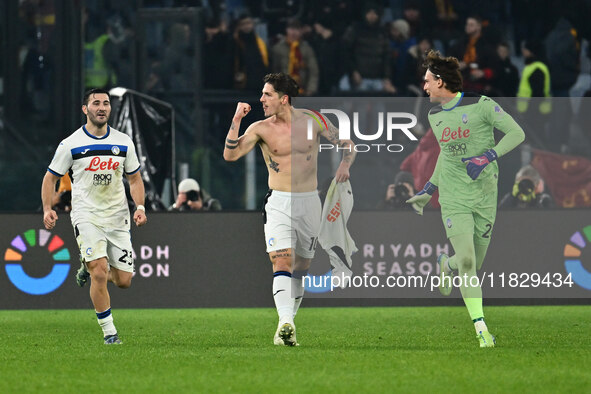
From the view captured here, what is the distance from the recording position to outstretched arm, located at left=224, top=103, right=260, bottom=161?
9711 millimetres

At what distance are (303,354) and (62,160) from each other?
2607mm

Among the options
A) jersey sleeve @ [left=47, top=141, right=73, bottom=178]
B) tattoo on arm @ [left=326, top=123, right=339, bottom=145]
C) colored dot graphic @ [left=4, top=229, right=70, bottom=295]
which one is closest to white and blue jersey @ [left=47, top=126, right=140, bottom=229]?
jersey sleeve @ [left=47, top=141, right=73, bottom=178]

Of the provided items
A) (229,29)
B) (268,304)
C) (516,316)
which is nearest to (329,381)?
(516,316)

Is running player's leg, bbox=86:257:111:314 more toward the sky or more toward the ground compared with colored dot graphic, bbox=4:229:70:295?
more toward the sky

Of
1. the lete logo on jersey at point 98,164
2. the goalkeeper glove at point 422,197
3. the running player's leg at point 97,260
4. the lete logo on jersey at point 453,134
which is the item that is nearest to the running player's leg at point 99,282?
the running player's leg at point 97,260

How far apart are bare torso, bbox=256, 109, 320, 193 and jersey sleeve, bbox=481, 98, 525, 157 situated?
143cm

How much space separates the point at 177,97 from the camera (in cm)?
1753

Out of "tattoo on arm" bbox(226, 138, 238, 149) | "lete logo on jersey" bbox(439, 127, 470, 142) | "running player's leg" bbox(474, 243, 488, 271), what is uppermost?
"lete logo on jersey" bbox(439, 127, 470, 142)

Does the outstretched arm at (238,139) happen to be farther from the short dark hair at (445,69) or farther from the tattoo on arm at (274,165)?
the short dark hair at (445,69)

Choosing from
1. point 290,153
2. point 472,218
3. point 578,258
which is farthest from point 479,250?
point 578,258

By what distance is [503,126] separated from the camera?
9688mm

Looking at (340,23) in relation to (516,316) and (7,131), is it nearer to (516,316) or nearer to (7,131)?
(7,131)

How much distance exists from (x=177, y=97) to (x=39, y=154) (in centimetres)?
205

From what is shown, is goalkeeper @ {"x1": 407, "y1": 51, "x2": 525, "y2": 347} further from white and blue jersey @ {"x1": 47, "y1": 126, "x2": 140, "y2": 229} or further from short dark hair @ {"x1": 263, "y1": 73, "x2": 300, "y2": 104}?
white and blue jersey @ {"x1": 47, "y1": 126, "x2": 140, "y2": 229}
